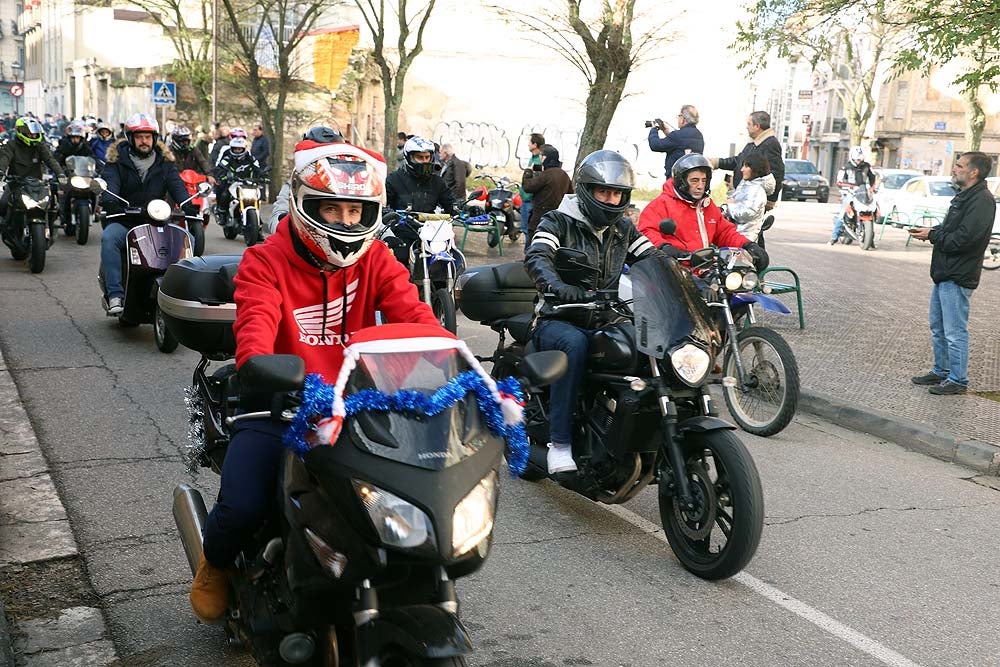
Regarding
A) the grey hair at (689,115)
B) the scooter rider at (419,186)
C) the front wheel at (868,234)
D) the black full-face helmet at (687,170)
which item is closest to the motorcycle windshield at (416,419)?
the black full-face helmet at (687,170)

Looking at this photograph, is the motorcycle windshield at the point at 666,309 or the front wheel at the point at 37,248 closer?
the motorcycle windshield at the point at 666,309

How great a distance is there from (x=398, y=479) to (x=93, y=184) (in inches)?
379

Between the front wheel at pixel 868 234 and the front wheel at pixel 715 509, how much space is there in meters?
17.6

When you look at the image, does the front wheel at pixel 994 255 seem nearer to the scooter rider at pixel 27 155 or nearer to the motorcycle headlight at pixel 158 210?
the motorcycle headlight at pixel 158 210

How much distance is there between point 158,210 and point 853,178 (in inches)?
647

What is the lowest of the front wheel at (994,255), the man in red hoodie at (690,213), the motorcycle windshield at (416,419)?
the front wheel at (994,255)

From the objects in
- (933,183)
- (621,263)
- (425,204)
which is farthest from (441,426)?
(933,183)

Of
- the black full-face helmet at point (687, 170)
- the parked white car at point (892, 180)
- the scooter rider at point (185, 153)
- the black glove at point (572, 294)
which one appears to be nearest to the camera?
the black glove at point (572, 294)

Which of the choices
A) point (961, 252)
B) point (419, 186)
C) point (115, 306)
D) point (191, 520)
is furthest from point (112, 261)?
point (961, 252)

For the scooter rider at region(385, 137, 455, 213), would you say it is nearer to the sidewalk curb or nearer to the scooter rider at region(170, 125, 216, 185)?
the sidewalk curb

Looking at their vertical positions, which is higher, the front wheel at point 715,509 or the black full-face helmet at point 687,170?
the black full-face helmet at point 687,170

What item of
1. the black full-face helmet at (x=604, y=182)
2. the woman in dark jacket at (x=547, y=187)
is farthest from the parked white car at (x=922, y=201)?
the black full-face helmet at (x=604, y=182)

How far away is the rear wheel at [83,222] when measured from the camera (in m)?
16.1

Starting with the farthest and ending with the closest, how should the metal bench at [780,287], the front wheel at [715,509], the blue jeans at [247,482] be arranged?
the metal bench at [780,287], the front wheel at [715,509], the blue jeans at [247,482]
